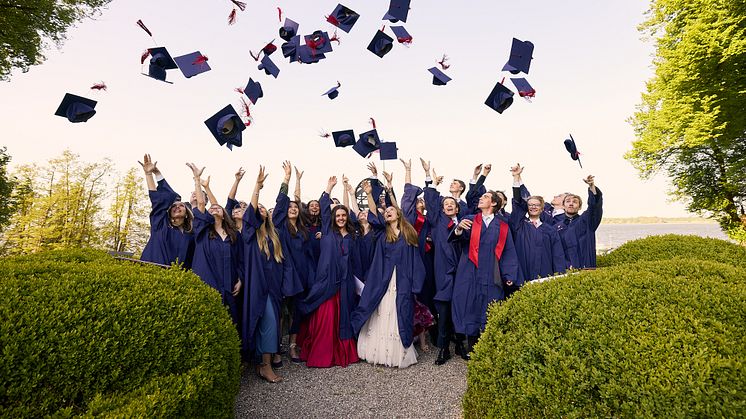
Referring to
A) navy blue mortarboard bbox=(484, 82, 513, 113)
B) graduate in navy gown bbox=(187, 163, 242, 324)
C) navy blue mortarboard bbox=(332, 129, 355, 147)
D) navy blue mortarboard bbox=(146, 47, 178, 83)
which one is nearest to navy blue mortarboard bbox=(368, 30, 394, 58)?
navy blue mortarboard bbox=(332, 129, 355, 147)

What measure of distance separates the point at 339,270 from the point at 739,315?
4.26 meters

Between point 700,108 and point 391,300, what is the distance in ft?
67.3

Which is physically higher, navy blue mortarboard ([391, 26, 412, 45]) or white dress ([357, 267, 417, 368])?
navy blue mortarboard ([391, 26, 412, 45])

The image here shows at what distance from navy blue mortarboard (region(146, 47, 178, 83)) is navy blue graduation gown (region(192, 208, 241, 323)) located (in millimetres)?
2373

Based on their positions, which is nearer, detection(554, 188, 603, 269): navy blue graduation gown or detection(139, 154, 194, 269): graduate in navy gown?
detection(139, 154, 194, 269): graduate in navy gown

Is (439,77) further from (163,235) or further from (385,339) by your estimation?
(163,235)

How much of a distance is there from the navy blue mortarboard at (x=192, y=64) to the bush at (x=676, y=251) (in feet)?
22.7

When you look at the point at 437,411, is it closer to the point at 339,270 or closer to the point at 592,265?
the point at 339,270

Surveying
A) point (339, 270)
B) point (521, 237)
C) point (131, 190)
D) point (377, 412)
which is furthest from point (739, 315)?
point (131, 190)

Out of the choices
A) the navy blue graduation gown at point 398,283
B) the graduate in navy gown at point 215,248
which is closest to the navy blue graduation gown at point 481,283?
the navy blue graduation gown at point 398,283

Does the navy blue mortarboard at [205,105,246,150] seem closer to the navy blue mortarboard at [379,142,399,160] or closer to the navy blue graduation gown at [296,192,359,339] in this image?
the navy blue graduation gown at [296,192,359,339]

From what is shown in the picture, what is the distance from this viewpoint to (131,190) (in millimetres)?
23109

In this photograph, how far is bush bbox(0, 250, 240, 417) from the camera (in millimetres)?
2197

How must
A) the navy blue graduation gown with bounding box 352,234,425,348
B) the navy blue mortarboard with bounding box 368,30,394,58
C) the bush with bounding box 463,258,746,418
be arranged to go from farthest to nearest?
the navy blue mortarboard with bounding box 368,30,394,58 → the navy blue graduation gown with bounding box 352,234,425,348 → the bush with bounding box 463,258,746,418
